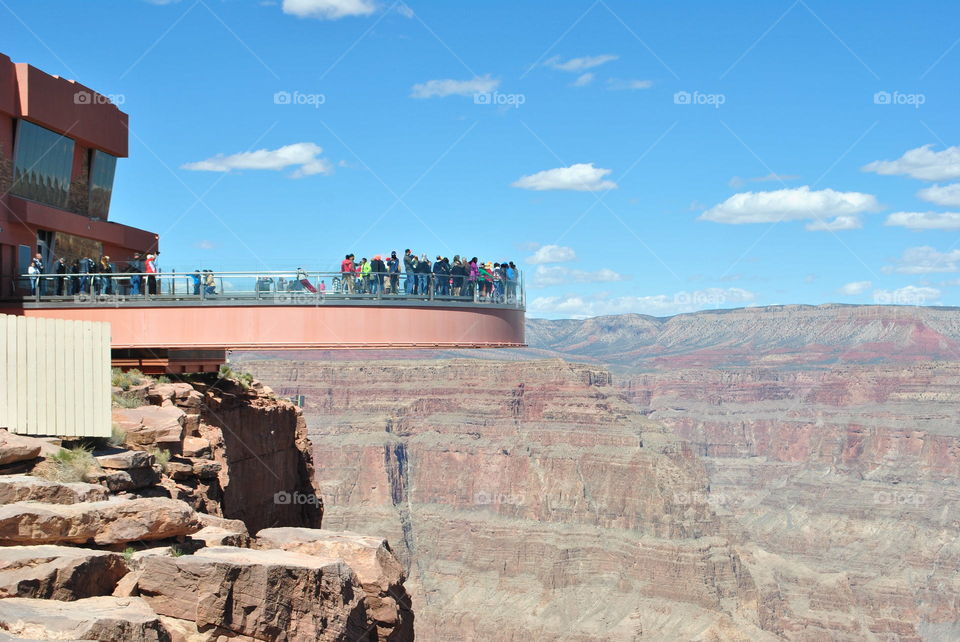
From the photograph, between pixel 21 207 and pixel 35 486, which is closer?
pixel 35 486

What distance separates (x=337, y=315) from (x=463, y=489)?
147 meters

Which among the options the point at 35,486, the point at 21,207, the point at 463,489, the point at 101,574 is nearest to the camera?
the point at 101,574

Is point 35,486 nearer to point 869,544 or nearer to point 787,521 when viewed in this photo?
point 869,544

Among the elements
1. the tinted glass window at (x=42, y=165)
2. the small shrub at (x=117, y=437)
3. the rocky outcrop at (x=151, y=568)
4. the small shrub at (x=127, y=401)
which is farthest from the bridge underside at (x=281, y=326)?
the small shrub at (x=117, y=437)

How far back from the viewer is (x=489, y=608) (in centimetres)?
13212

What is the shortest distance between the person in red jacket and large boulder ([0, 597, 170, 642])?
578 inches

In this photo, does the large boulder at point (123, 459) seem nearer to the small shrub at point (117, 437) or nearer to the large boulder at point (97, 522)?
the small shrub at point (117, 437)

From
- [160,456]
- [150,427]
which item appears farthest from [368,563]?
[150,427]

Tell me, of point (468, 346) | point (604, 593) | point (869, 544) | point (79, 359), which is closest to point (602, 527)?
point (604, 593)

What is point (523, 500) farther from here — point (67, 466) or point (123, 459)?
point (67, 466)

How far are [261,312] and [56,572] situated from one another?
14.5 metres

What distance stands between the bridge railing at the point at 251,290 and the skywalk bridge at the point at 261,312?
3 cm

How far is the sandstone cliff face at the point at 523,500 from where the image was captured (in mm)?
128125

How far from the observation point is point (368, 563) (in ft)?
59.4
